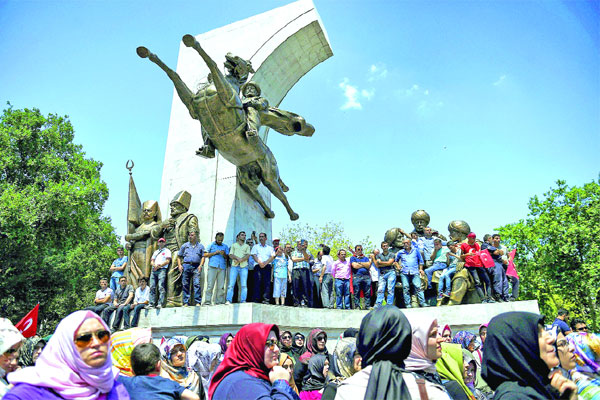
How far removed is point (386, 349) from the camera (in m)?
2.43

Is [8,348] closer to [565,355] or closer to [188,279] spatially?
[565,355]

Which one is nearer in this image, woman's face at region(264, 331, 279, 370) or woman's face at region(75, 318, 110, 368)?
woman's face at region(75, 318, 110, 368)

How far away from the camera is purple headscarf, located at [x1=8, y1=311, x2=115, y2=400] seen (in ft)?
7.18

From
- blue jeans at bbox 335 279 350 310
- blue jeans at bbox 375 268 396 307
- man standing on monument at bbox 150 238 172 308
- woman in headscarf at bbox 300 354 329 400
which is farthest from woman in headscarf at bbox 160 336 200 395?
blue jeans at bbox 335 279 350 310

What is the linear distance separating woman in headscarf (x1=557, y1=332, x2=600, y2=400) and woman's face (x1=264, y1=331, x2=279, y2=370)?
1850mm

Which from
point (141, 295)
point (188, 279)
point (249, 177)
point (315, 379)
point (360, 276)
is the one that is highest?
point (249, 177)

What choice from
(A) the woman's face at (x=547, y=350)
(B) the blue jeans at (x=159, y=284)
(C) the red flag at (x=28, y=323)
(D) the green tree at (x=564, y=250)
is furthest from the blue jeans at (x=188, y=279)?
(D) the green tree at (x=564, y=250)

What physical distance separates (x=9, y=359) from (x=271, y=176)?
343 inches

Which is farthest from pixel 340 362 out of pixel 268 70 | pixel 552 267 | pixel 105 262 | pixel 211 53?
pixel 105 262

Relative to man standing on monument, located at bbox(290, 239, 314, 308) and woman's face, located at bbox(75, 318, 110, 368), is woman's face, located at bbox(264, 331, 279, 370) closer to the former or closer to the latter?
woman's face, located at bbox(75, 318, 110, 368)

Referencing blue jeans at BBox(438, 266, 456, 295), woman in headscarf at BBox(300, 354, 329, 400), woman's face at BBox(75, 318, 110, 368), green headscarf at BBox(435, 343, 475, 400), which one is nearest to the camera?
woman's face at BBox(75, 318, 110, 368)

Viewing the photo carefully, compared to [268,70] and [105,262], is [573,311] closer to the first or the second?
[268,70]

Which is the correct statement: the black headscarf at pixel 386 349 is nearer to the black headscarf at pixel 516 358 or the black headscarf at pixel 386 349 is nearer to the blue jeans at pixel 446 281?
the black headscarf at pixel 516 358

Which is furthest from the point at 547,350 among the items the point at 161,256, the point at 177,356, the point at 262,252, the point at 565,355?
the point at 161,256
